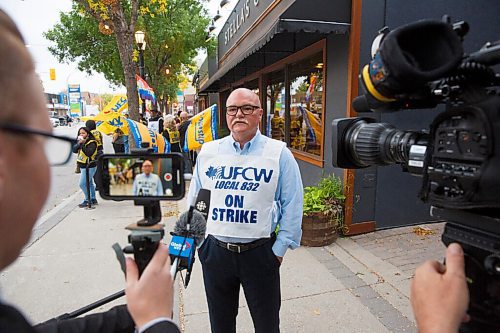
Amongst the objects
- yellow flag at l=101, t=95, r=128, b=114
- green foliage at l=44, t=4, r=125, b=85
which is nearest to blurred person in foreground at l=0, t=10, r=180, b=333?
yellow flag at l=101, t=95, r=128, b=114

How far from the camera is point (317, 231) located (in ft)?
15.0

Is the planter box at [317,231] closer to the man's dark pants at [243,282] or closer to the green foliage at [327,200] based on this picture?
the green foliage at [327,200]

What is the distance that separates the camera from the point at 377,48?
1.10 meters

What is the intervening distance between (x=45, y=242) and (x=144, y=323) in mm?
5008

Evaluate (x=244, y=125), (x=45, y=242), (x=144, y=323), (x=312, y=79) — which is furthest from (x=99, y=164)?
(x=312, y=79)

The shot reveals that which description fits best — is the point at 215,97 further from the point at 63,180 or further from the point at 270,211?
the point at 270,211

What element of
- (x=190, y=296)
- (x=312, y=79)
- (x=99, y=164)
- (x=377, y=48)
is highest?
(x=312, y=79)

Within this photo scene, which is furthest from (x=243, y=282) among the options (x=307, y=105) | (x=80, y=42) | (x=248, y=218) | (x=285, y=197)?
(x=80, y=42)

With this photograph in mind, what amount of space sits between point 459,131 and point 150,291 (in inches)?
35.5

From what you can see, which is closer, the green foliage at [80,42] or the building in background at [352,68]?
the building in background at [352,68]

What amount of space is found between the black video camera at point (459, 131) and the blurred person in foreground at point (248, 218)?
1.26 meters

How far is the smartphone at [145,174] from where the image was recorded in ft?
3.25

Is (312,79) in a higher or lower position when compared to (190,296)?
higher

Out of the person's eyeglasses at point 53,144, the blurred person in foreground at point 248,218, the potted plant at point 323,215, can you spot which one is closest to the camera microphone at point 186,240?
the person's eyeglasses at point 53,144
